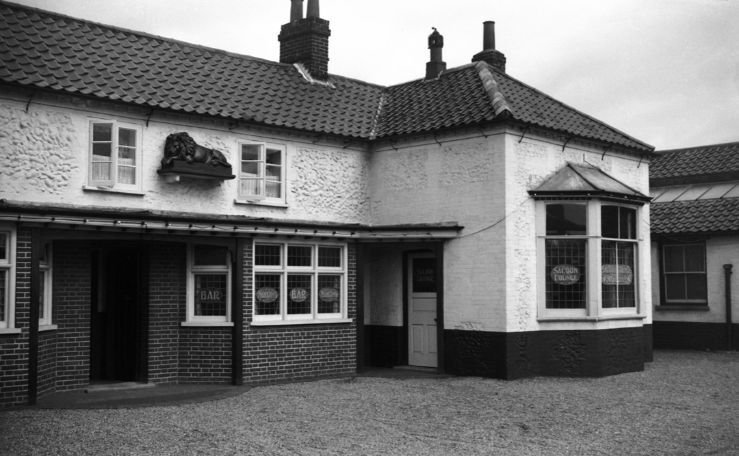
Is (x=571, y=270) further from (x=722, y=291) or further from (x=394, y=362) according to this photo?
(x=722, y=291)

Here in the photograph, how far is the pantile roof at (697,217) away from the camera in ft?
72.1

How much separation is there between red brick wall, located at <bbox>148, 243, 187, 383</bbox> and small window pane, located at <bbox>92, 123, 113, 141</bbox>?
2.17m

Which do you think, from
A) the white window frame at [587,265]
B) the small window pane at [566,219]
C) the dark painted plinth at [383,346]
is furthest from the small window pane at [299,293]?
the small window pane at [566,219]

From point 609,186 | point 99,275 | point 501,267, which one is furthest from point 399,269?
point 99,275

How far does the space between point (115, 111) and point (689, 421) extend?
10.5m

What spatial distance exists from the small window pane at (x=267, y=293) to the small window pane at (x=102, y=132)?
371 cm

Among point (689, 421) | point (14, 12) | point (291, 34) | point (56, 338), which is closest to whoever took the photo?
point (689, 421)

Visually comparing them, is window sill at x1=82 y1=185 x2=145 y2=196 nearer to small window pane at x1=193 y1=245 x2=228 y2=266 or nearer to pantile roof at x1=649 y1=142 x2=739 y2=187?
small window pane at x1=193 y1=245 x2=228 y2=266

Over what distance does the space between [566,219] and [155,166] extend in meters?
8.06

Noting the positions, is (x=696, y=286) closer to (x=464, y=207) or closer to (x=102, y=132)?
(x=464, y=207)

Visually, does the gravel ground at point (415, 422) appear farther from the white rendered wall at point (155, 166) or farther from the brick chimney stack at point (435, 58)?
the brick chimney stack at point (435, 58)

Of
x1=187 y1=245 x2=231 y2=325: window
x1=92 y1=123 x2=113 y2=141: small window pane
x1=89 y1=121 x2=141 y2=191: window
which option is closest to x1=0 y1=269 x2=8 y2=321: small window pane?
x1=89 y1=121 x2=141 y2=191: window

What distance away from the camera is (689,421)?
1170cm

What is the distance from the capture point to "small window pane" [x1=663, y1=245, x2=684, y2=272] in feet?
75.5
